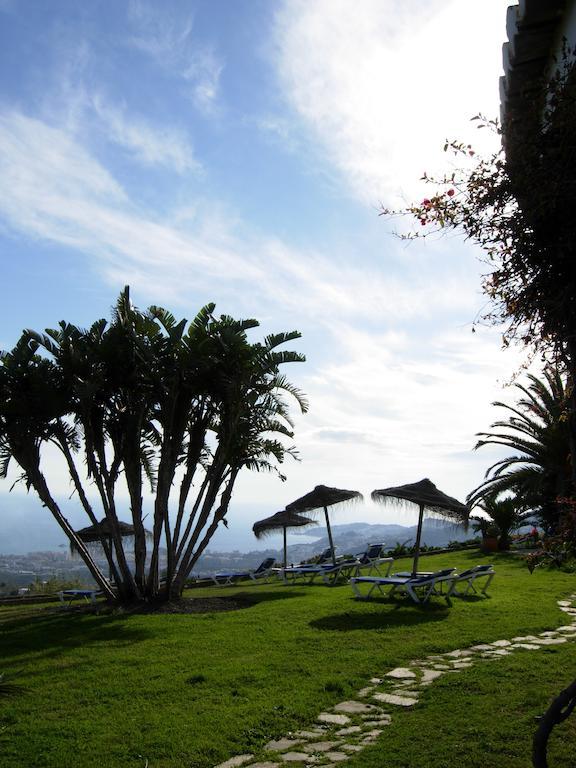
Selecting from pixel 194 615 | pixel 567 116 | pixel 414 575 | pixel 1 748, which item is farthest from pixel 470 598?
pixel 567 116

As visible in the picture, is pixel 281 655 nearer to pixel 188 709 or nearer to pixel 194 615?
pixel 188 709

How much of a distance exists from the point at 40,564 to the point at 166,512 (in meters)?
104

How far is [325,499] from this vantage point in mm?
17984

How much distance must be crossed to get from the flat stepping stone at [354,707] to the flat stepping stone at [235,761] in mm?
1275

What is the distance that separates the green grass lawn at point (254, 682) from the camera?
496cm

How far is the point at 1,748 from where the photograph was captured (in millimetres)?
5156

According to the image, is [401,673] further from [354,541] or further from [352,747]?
[354,541]

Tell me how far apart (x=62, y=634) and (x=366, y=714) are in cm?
644

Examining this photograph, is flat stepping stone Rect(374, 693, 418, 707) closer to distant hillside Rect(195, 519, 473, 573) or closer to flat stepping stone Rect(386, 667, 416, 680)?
flat stepping stone Rect(386, 667, 416, 680)

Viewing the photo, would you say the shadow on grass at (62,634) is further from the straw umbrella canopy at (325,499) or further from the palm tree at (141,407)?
the straw umbrella canopy at (325,499)

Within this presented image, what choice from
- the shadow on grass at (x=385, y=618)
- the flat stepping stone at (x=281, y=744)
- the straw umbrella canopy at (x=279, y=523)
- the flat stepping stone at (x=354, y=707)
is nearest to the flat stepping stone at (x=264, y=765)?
the flat stepping stone at (x=281, y=744)

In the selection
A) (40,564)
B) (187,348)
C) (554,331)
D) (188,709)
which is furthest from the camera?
(40,564)

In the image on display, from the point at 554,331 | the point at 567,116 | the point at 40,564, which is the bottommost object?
the point at 40,564

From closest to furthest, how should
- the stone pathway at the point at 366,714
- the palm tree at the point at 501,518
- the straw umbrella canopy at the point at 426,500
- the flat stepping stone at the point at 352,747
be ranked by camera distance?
the stone pathway at the point at 366,714 < the flat stepping stone at the point at 352,747 < the straw umbrella canopy at the point at 426,500 < the palm tree at the point at 501,518
